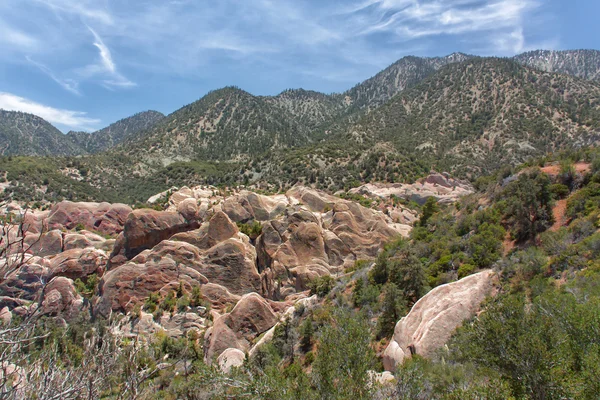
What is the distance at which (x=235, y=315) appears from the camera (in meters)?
25.5

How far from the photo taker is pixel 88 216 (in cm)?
5066

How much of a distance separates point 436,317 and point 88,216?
4932 centimetres

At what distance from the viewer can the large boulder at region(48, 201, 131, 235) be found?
159 ft

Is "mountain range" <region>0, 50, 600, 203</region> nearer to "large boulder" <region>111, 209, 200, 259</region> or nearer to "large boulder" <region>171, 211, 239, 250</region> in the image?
"large boulder" <region>111, 209, 200, 259</region>

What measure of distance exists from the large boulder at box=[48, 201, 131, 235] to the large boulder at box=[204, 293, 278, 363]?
1278 inches

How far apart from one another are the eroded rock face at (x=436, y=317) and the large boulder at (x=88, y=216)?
148 ft

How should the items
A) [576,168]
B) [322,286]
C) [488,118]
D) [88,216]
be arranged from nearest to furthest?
1. [576,168]
2. [322,286]
3. [88,216]
4. [488,118]

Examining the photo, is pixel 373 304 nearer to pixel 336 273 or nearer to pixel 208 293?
pixel 336 273

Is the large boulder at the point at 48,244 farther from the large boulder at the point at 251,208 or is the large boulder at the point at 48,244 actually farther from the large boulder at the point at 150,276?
the large boulder at the point at 251,208

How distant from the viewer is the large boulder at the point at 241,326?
2364 centimetres

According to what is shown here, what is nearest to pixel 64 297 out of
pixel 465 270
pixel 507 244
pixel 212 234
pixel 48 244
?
pixel 48 244

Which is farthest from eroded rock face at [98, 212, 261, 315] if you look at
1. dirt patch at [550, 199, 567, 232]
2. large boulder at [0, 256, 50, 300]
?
dirt patch at [550, 199, 567, 232]

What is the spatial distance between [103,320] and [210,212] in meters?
15.1

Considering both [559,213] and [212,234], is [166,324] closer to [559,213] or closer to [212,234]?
[212,234]
